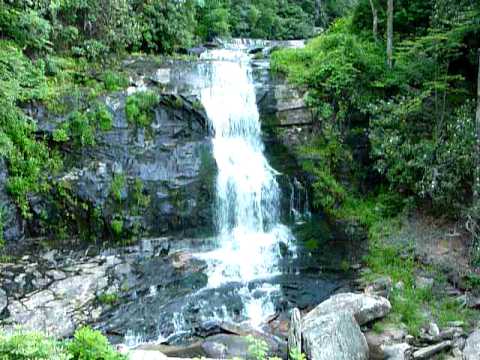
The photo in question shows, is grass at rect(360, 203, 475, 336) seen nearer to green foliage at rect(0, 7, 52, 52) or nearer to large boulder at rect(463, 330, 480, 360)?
large boulder at rect(463, 330, 480, 360)

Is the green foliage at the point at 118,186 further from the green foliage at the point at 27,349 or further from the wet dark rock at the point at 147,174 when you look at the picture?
the green foliage at the point at 27,349

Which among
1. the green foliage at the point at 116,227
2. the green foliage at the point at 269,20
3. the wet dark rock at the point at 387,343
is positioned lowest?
the wet dark rock at the point at 387,343

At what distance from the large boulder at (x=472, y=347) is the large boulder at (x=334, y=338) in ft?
4.47

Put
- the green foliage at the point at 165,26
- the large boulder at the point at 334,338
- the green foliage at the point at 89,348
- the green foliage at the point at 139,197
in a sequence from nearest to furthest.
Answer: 1. the green foliage at the point at 89,348
2. the large boulder at the point at 334,338
3. the green foliage at the point at 139,197
4. the green foliage at the point at 165,26

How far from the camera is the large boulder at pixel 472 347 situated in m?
6.78

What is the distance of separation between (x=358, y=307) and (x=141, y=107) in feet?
24.3

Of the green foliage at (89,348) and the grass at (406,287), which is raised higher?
the green foliage at (89,348)

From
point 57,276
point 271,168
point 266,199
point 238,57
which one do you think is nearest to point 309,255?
point 266,199

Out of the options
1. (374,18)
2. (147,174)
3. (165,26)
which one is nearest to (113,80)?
(147,174)

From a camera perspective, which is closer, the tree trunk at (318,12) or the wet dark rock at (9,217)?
the wet dark rock at (9,217)

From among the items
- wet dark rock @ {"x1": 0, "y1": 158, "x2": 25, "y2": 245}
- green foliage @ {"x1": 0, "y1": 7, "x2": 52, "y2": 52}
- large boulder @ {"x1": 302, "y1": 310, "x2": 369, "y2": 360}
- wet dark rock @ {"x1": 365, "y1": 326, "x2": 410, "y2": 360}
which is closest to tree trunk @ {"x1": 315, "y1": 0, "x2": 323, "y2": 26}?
green foliage @ {"x1": 0, "y1": 7, "x2": 52, "y2": 52}

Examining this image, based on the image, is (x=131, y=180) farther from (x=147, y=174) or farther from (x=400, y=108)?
(x=400, y=108)

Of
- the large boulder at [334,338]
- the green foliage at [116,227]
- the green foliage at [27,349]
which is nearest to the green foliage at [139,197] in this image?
the green foliage at [116,227]

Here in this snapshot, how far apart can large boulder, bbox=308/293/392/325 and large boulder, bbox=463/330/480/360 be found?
143 centimetres
